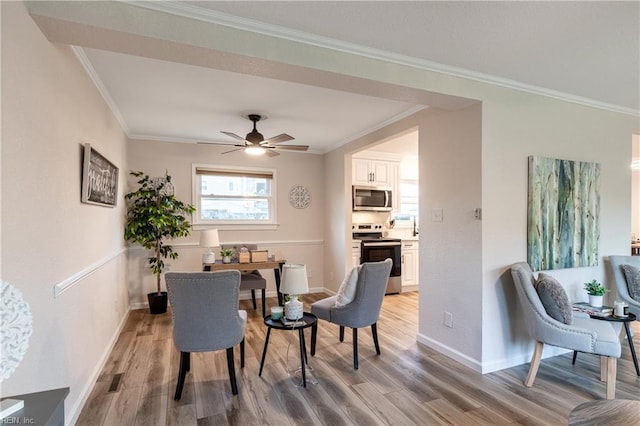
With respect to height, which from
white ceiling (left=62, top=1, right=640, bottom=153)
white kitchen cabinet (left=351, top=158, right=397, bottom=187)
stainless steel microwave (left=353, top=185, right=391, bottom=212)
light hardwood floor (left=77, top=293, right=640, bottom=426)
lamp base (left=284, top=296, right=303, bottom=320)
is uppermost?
white ceiling (left=62, top=1, right=640, bottom=153)

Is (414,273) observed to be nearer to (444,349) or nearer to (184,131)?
(444,349)

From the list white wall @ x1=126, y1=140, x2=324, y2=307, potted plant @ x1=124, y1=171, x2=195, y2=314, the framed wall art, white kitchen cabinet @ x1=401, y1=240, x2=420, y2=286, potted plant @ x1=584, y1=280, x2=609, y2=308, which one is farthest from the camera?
white kitchen cabinet @ x1=401, y1=240, x2=420, y2=286

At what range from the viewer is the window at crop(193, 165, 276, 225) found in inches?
206

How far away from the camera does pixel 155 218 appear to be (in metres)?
4.35

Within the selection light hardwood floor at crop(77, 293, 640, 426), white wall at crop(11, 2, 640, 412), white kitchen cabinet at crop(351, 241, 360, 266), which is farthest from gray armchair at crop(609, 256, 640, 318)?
white kitchen cabinet at crop(351, 241, 360, 266)

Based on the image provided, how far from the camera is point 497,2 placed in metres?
1.83

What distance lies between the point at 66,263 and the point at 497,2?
2941mm

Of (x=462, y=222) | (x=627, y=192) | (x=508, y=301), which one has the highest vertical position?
(x=627, y=192)

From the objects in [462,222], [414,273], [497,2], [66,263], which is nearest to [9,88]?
[66,263]

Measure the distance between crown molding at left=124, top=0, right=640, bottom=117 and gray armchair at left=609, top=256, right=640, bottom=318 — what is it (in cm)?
172

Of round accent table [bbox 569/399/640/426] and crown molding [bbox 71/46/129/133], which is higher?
crown molding [bbox 71/46/129/133]

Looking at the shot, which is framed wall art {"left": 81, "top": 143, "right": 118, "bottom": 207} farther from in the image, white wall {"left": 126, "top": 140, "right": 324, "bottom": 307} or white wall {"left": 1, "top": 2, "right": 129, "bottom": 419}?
white wall {"left": 126, "top": 140, "right": 324, "bottom": 307}

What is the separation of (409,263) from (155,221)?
13.5 feet

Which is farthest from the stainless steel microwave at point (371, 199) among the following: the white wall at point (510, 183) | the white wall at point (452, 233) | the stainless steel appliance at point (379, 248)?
the white wall at point (510, 183)
